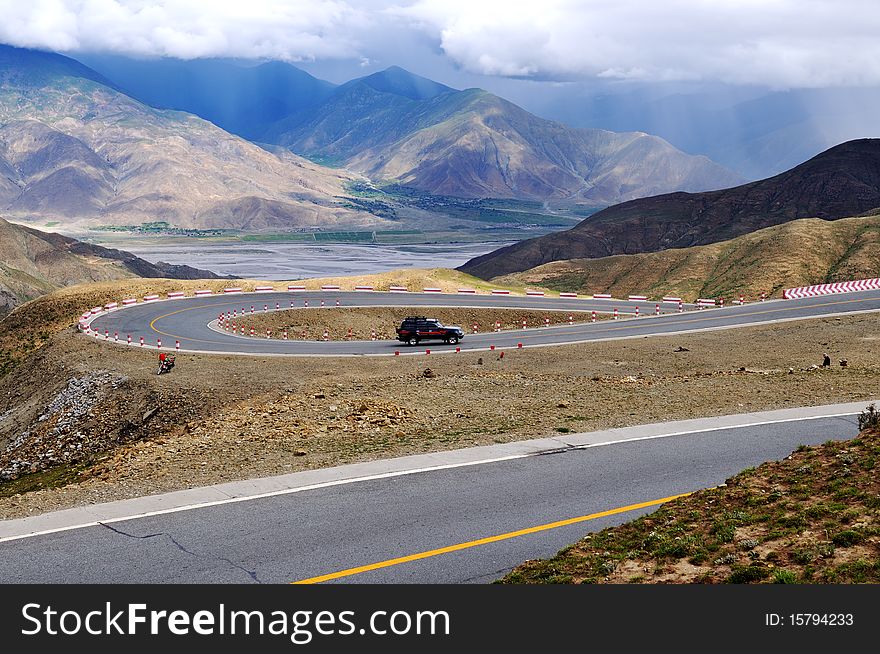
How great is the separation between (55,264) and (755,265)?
Result: 124 meters

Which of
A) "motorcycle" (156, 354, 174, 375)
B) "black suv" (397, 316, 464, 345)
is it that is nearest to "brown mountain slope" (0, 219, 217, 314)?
"black suv" (397, 316, 464, 345)

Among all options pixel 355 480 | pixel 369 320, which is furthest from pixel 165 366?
pixel 369 320

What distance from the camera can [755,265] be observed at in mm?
96000

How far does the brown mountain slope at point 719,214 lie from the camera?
176625 millimetres

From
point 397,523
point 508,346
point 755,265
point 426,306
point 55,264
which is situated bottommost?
point 508,346

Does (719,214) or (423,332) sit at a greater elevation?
(719,214)

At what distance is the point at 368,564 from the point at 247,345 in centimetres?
3909

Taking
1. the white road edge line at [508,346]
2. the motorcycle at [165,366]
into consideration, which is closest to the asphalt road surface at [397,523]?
the motorcycle at [165,366]

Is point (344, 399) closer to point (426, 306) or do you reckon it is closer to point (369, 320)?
point (369, 320)

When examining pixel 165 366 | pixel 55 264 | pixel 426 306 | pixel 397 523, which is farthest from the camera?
pixel 55 264

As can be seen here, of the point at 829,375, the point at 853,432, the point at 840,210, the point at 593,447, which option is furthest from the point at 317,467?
the point at 840,210

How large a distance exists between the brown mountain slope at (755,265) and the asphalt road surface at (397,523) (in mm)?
71765

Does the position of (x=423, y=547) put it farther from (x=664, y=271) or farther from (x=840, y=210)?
(x=840, y=210)

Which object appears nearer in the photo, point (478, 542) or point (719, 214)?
point (478, 542)
